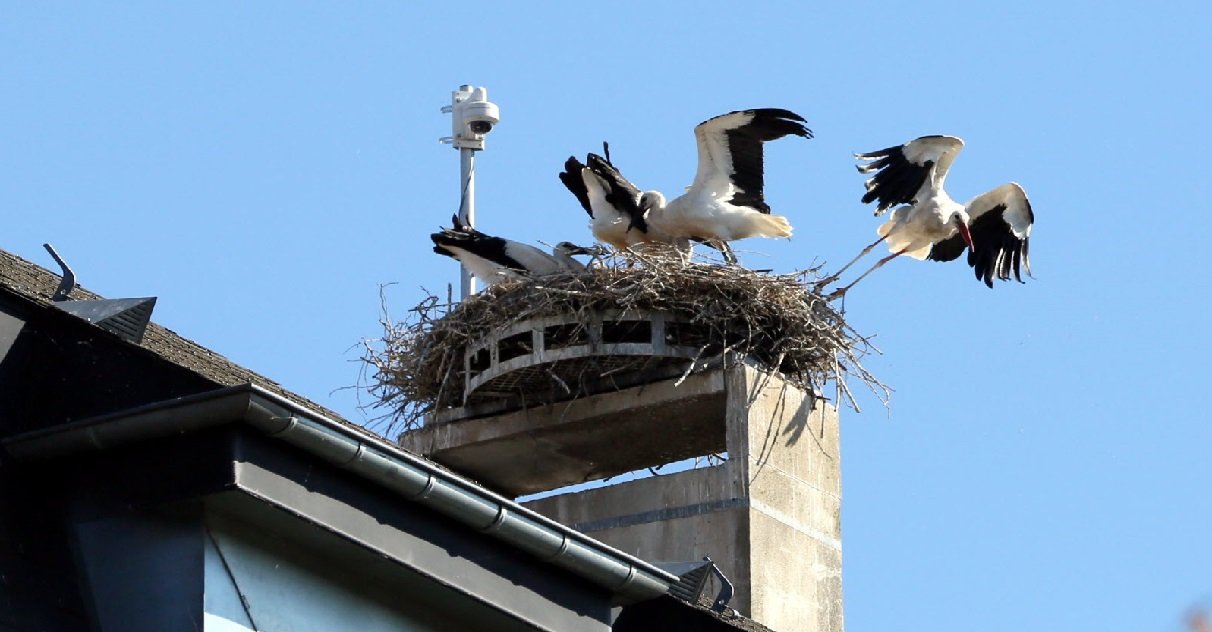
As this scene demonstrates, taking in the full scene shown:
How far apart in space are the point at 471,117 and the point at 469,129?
0.44 feet

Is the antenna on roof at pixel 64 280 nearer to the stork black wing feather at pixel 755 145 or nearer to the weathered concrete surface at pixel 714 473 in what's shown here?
the weathered concrete surface at pixel 714 473

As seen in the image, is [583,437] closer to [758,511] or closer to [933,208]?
[758,511]

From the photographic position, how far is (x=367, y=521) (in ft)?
23.1

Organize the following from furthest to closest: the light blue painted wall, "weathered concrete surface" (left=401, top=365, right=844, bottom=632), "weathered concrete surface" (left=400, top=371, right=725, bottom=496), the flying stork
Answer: the flying stork → "weathered concrete surface" (left=400, top=371, right=725, bottom=496) → "weathered concrete surface" (left=401, top=365, right=844, bottom=632) → the light blue painted wall

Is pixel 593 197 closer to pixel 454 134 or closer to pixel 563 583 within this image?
pixel 454 134

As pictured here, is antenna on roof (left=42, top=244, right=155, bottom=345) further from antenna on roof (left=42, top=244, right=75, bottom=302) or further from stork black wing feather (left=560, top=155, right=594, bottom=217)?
stork black wing feather (left=560, top=155, right=594, bottom=217)

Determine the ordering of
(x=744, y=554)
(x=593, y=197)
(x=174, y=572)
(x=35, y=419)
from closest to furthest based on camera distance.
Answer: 1. (x=174, y=572)
2. (x=35, y=419)
3. (x=744, y=554)
4. (x=593, y=197)

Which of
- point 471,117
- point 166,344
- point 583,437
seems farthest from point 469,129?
point 166,344

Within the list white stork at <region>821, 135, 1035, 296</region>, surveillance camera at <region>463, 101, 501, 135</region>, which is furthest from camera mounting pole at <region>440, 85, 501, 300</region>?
white stork at <region>821, 135, 1035, 296</region>

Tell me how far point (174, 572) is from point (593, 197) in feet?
33.5

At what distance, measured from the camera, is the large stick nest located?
1462 centimetres

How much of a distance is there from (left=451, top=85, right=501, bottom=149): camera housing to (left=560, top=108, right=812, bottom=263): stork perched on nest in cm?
87

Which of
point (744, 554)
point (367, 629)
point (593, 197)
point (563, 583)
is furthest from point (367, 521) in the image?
point (593, 197)

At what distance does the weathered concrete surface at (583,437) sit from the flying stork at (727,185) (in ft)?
4.35
